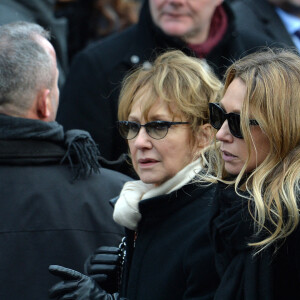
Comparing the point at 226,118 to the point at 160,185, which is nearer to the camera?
the point at 226,118

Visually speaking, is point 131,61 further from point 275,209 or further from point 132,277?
point 275,209

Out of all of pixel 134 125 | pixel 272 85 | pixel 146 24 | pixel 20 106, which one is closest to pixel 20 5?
pixel 146 24

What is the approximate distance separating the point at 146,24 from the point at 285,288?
267 cm

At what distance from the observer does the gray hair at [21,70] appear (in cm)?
331

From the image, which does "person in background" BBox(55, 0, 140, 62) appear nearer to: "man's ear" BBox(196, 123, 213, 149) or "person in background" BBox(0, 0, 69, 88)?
"person in background" BBox(0, 0, 69, 88)

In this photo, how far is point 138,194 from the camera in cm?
296

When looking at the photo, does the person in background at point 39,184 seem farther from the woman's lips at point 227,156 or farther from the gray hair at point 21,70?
the woman's lips at point 227,156

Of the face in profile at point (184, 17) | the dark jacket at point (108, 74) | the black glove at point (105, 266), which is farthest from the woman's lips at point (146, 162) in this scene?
the face in profile at point (184, 17)

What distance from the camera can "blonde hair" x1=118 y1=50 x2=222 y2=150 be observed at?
294cm

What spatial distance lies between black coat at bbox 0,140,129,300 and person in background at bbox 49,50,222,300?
0.29m

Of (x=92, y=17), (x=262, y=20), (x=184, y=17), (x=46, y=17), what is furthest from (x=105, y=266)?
(x=92, y=17)

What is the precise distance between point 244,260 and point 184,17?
8.37ft

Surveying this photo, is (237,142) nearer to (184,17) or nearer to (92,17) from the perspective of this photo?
(184,17)

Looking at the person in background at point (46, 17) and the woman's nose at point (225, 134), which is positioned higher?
the woman's nose at point (225, 134)
